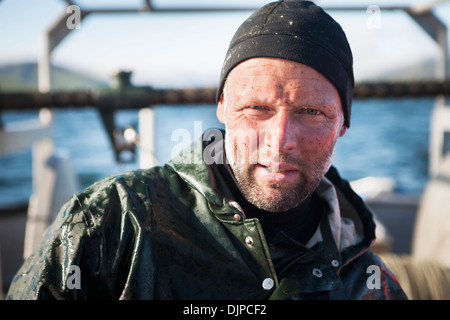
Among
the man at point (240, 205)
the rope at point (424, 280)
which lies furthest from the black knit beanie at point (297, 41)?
the rope at point (424, 280)

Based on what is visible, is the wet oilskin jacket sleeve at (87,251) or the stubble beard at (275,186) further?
the stubble beard at (275,186)

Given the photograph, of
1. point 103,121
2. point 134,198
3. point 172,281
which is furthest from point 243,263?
point 103,121

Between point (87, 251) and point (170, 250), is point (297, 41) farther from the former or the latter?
point (87, 251)

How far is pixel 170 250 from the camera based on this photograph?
3.70 feet

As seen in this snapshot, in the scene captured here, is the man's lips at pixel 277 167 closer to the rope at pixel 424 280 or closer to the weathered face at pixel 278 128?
the weathered face at pixel 278 128

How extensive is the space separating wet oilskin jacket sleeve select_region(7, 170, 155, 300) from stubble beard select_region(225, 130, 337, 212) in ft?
0.91

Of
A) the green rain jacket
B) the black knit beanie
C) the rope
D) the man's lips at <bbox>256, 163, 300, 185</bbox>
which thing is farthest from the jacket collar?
the rope

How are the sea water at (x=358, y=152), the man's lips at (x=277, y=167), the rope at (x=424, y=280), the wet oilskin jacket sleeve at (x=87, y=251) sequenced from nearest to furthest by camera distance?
the wet oilskin jacket sleeve at (x=87, y=251) → the man's lips at (x=277, y=167) → the rope at (x=424, y=280) → the sea water at (x=358, y=152)

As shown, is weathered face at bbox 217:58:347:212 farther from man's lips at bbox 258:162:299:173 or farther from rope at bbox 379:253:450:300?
rope at bbox 379:253:450:300

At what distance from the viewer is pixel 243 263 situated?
1142mm

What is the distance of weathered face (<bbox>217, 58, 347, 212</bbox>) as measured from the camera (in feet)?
3.76

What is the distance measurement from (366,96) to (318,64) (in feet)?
3.26

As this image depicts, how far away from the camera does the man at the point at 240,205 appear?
1079 millimetres

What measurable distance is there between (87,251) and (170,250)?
0.67 feet
